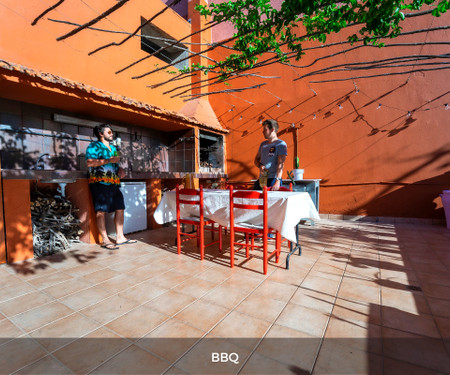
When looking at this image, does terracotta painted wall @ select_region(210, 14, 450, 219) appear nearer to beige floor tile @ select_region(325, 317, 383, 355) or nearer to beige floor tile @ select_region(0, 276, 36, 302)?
beige floor tile @ select_region(325, 317, 383, 355)

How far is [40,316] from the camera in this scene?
180 cm

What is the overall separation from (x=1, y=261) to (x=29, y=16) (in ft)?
13.2

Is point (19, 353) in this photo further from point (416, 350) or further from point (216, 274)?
point (416, 350)

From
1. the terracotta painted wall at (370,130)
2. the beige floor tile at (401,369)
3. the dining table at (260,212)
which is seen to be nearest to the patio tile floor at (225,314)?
the beige floor tile at (401,369)

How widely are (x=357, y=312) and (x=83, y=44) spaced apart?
245 inches

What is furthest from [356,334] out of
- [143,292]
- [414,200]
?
[414,200]

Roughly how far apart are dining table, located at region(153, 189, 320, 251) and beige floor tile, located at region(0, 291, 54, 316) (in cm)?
161

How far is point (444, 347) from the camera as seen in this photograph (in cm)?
145

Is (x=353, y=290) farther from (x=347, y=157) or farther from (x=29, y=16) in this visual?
(x=29, y=16)

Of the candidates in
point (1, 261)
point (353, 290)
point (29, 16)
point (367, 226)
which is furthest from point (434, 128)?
point (29, 16)

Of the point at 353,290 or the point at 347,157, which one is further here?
Answer: the point at 347,157

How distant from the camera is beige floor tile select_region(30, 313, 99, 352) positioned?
1513 millimetres

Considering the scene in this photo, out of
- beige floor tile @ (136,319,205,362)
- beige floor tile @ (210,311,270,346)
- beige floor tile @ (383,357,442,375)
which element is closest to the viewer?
beige floor tile @ (383,357,442,375)

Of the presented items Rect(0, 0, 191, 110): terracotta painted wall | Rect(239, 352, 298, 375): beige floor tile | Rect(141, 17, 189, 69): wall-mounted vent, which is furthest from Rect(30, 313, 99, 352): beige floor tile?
Rect(141, 17, 189, 69): wall-mounted vent
